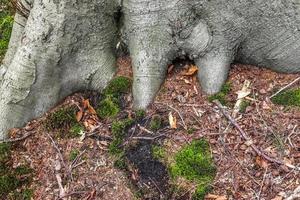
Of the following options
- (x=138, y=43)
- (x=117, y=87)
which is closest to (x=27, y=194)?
(x=117, y=87)

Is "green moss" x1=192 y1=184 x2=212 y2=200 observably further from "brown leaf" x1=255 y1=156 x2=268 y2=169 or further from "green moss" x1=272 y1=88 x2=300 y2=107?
"green moss" x1=272 y1=88 x2=300 y2=107

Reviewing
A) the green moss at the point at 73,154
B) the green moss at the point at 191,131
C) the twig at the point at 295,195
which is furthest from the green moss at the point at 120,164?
the twig at the point at 295,195

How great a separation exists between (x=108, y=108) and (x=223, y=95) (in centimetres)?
108

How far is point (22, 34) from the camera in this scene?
15.1 feet

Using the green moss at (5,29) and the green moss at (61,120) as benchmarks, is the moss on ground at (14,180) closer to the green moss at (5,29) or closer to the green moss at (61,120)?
the green moss at (61,120)

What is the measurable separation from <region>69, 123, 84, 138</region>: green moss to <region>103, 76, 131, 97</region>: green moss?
1.38 feet

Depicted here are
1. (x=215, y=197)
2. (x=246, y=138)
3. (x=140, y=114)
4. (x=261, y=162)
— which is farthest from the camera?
(x=140, y=114)

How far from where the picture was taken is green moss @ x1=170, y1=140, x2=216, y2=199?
13.0 feet

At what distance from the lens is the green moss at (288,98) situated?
14.4 ft

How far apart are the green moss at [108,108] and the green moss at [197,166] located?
0.78 metres

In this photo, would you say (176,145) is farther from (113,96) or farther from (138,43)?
(138,43)

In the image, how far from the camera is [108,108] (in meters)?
4.61

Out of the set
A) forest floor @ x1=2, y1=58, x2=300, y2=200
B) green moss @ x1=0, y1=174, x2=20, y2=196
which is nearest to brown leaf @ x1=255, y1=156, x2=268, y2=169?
forest floor @ x1=2, y1=58, x2=300, y2=200

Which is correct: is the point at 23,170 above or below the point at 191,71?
below
